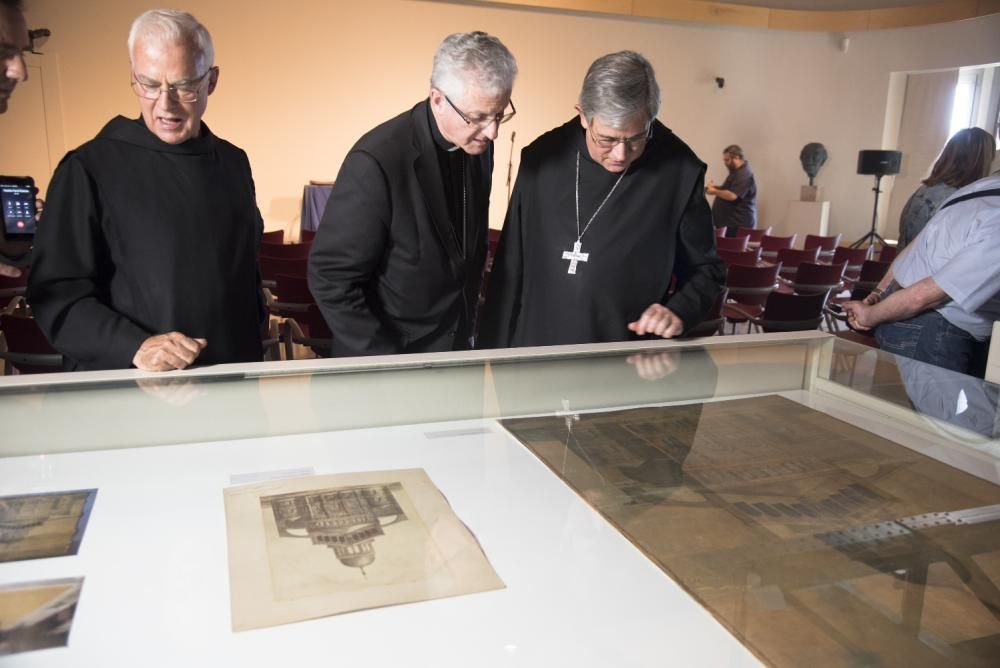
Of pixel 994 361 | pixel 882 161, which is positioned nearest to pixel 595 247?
pixel 994 361

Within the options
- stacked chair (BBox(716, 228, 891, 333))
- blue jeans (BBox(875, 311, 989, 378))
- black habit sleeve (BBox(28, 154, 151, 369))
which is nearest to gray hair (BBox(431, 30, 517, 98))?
black habit sleeve (BBox(28, 154, 151, 369))

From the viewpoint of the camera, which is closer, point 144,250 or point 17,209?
point 144,250

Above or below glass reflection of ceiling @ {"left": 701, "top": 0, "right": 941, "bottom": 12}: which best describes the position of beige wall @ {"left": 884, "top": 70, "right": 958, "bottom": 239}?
below

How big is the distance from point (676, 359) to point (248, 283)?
1108mm

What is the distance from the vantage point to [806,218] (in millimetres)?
12594

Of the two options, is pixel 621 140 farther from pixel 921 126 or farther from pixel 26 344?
pixel 921 126

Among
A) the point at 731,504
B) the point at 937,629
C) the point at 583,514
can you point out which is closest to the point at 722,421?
the point at 731,504

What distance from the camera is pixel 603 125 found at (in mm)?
2006

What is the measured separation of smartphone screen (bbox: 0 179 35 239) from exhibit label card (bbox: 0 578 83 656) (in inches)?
72.1

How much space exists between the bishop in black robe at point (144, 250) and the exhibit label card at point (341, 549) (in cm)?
64

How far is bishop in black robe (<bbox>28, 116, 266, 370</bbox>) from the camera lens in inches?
66.4

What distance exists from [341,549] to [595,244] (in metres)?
1.48

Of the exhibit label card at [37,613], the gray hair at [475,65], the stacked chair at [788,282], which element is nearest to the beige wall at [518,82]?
the stacked chair at [788,282]

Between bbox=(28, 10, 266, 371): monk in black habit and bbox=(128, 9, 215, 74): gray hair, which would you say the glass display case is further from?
bbox=(128, 9, 215, 74): gray hair
